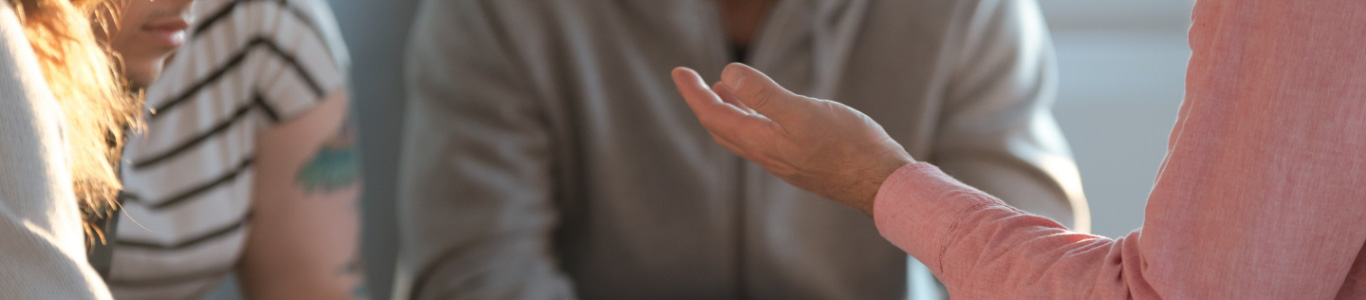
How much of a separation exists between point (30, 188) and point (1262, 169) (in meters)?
0.39

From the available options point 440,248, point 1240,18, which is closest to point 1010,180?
point 440,248

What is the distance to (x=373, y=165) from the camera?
1.07 m

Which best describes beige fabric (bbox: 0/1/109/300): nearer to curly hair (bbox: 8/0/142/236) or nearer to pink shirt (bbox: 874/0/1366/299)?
curly hair (bbox: 8/0/142/236)

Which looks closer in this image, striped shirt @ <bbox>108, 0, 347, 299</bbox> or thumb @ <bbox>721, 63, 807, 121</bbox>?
thumb @ <bbox>721, 63, 807, 121</bbox>

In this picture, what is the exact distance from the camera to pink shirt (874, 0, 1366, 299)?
0.31 metres

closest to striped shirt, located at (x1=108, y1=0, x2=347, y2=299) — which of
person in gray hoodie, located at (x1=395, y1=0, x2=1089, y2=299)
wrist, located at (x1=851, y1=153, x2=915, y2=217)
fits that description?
person in gray hoodie, located at (x1=395, y1=0, x2=1089, y2=299)

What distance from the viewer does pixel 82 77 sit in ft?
1.53

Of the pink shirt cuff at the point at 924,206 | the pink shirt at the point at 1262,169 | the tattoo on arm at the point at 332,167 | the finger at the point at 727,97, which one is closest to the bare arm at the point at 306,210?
the tattoo on arm at the point at 332,167

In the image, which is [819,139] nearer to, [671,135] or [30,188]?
[30,188]

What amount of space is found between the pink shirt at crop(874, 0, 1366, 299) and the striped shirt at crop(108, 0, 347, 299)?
0.62 m

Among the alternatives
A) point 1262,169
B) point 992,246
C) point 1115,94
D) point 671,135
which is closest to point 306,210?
point 671,135

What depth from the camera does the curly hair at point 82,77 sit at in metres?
0.44

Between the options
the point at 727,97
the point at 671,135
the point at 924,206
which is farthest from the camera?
the point at 671,135

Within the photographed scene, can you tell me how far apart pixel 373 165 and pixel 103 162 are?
1.91 feet
